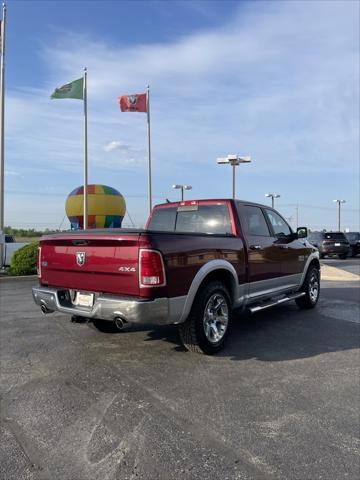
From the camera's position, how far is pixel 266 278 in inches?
269

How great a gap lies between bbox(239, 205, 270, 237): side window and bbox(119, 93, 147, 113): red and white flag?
1770 centimetres

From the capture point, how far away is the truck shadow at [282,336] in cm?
554

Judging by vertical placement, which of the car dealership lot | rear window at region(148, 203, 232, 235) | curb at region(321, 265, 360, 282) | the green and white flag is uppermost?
the green and white flag

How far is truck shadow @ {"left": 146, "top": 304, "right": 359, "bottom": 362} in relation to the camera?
5.54 meters

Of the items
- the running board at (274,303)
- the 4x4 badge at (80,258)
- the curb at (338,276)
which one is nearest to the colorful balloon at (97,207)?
the curb at (338,276)

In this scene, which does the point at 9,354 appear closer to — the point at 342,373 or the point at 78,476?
the point at 78,476

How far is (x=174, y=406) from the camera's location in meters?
3.87

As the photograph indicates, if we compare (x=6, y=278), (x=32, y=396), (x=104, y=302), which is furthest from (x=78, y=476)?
(x=6, y=278)

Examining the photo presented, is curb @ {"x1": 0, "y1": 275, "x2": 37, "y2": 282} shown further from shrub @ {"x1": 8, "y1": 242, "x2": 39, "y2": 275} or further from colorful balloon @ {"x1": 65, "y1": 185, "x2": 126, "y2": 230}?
colorful balloon @ {"x1": 65, "y1": 185, "x2": 126, "y2": 230}

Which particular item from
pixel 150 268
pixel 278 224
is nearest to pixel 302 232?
pixel 278 224

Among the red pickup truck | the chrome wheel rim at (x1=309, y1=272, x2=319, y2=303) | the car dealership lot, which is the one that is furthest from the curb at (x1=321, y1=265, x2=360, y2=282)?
the car dealership lot

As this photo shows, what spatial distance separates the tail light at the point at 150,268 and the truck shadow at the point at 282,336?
1453mm

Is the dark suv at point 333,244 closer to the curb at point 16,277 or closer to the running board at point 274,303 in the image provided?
the curb at point 16,277

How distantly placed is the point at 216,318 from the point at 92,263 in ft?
5.53
